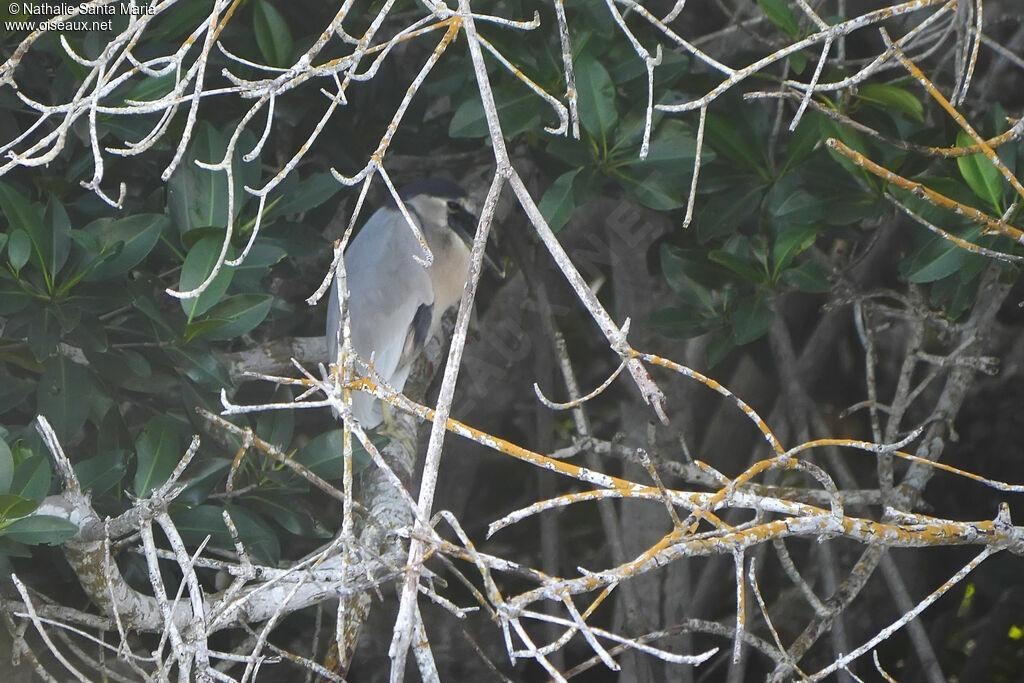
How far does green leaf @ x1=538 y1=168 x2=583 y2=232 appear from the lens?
5.12ft

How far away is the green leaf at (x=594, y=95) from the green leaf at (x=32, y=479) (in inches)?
36.7

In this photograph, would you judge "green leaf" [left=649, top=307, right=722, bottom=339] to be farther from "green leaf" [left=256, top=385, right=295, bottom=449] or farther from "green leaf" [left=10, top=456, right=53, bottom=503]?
"green leaf" [left=10, top=456, right=53, bottom=503]

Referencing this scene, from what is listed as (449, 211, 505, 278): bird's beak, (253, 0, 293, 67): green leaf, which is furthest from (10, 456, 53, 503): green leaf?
(449, 211, 505, 278): bird's beak

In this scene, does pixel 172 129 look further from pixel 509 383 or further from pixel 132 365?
pixel 509 383

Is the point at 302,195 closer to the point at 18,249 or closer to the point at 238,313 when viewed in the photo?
the point at 238,313

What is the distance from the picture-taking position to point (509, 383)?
7.79ft

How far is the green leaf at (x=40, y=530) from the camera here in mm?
1170

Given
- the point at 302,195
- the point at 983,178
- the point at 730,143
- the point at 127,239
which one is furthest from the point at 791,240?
the point at 127,239

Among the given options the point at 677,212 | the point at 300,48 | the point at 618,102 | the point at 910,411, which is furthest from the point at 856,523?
the point at 910,411

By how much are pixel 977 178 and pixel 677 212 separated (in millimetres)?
604

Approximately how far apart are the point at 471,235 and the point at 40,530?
→ 136 cm

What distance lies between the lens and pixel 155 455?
4.38 ft

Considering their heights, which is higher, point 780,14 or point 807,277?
point 780,14

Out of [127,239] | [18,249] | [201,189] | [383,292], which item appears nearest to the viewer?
[18,249]
